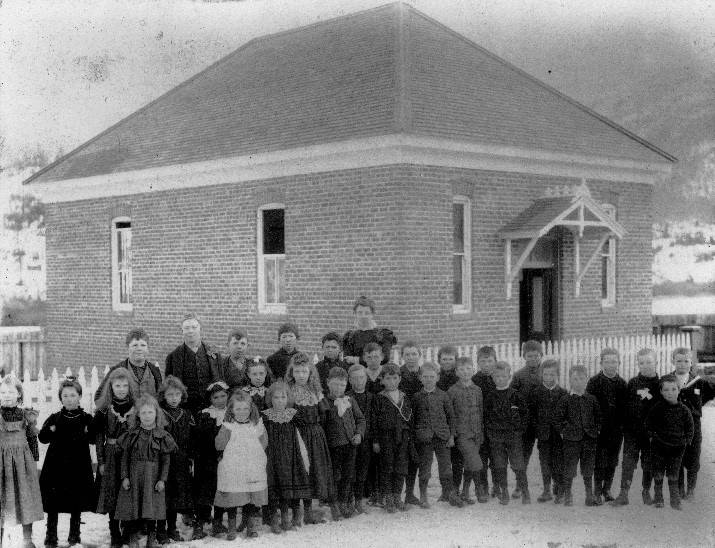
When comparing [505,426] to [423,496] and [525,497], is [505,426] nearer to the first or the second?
[525,497]

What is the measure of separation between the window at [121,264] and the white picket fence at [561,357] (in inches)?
65.3

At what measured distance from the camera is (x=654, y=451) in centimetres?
896

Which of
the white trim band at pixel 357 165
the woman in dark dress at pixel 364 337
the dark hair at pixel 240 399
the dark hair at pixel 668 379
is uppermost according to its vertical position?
the white trim band at pixel 357 165

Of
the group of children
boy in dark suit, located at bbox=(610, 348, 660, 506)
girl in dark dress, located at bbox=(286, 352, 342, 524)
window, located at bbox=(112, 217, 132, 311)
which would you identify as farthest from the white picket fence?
boy in dark suit, located at bbox=(610, 348, 660, 506)

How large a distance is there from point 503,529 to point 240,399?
2.63m

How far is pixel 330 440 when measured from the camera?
849 cm

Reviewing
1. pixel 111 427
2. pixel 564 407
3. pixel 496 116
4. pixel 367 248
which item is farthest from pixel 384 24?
pixel 111 427

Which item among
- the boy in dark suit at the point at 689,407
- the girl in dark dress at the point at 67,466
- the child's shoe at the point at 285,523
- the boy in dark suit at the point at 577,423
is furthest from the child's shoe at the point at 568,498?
the girl in dark dress at the point at 67,466

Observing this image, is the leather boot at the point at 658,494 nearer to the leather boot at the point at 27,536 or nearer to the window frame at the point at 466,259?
the leather boot at the point at 27,536

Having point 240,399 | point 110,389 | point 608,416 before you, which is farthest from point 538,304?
point 110,389

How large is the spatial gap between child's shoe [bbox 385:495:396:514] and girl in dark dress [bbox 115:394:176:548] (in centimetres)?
223

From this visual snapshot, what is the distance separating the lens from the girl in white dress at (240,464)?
25.8 ft

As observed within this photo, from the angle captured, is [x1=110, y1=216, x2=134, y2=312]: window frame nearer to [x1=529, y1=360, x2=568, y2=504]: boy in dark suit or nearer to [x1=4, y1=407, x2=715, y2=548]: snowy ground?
[x1=4, y1=407, x2=715, y2=548]: snowy ground

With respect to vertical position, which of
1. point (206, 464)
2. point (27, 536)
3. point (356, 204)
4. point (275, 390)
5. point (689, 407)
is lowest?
point (27, 536)
